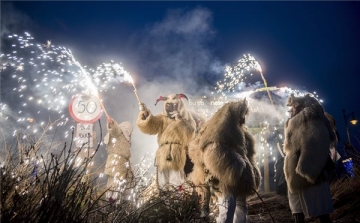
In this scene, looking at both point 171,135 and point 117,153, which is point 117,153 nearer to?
point 117,153

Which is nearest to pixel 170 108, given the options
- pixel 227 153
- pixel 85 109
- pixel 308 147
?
pixel 227 153

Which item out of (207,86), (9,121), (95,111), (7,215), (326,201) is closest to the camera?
(7,215)

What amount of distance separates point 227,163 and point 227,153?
0.47ft

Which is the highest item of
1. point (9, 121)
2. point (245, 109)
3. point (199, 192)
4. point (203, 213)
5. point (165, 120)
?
point (9, 121)

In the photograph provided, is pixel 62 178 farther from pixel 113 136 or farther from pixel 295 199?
pixel 113 136

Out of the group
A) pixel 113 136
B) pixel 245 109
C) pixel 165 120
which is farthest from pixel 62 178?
pixel 113 136

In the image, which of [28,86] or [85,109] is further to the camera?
[28,86]

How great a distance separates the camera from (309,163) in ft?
12.2

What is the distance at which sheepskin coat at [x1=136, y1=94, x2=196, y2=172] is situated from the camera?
5453 millimetres

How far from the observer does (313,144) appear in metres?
3.80

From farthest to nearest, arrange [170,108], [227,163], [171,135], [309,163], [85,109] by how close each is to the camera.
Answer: [85,109] → [170,108] → [171,135] → [309,163] → [227,163]

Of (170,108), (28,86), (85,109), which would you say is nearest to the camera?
(170,108)

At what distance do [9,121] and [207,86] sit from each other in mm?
16066

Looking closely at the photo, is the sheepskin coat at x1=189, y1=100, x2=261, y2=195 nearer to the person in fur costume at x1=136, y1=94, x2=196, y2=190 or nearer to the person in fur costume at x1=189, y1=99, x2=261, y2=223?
the person in fur costume at x1=189, y1=99, x2=261, y2=223
